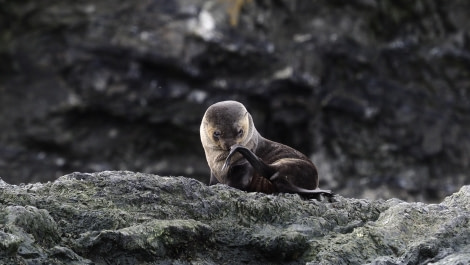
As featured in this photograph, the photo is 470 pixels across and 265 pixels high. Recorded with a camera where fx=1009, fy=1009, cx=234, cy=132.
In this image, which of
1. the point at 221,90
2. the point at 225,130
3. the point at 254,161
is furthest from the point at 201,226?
the point at 221,90

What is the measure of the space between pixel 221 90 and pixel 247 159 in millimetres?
8610

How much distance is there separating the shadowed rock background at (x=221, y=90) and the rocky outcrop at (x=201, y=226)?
9.42m

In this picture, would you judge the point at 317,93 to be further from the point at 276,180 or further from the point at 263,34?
the point at 276,180

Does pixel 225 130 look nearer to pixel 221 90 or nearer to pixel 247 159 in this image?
pixel 247 159

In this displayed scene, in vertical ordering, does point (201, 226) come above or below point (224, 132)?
below

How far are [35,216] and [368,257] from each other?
5.08ft

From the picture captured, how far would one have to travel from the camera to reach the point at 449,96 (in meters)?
15.7

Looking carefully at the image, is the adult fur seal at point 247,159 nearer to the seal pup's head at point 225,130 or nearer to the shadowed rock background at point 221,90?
the seal pup's head at point 225,130

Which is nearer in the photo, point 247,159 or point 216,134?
point 247,159

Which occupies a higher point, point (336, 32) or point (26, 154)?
point (336, 32)

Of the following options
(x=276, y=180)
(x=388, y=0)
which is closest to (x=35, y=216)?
(x=276, y=180)

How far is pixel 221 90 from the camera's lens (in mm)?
14766

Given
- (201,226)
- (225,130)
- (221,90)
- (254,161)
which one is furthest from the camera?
(221,90)

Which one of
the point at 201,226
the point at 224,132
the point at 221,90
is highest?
the point at 224,132
